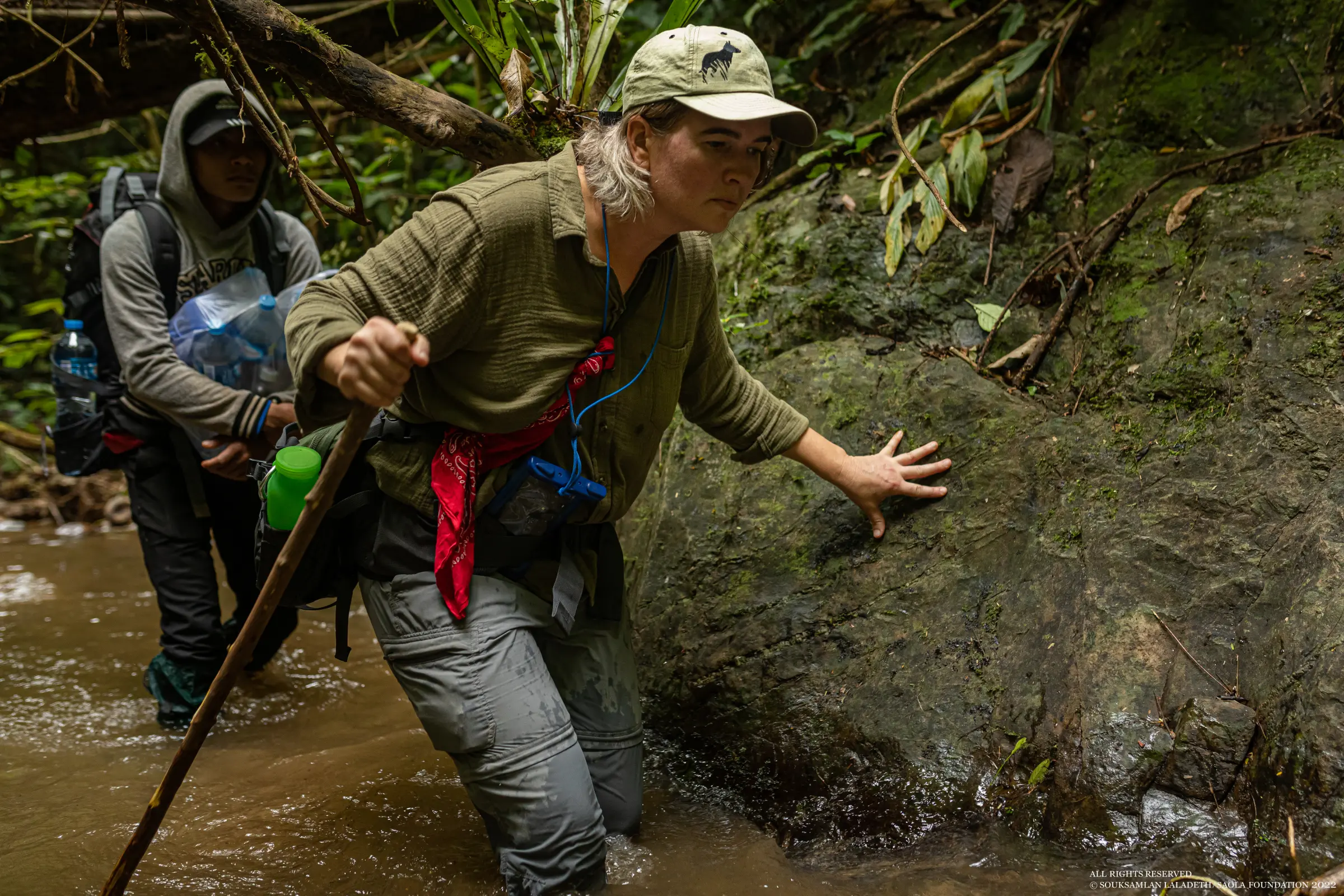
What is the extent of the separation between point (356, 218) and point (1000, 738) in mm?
2453

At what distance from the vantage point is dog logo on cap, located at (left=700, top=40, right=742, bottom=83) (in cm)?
229

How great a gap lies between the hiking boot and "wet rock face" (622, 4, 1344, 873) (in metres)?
1.69

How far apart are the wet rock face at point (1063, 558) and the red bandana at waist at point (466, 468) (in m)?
1.01

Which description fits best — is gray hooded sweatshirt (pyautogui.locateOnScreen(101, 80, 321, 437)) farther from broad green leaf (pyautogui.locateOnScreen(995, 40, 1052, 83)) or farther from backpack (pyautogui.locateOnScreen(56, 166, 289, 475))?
broad green leaf (pyautogui.locateOnScreen(995, 40, 1052, 83))

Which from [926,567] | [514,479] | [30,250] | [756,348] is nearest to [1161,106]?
[756,348]

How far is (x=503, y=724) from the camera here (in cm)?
242

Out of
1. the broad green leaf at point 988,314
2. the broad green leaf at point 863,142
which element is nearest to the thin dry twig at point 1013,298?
the broad green leaf at point 988,314

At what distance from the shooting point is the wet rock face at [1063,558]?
92.0 inches

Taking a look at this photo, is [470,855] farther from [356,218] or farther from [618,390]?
[356,218]

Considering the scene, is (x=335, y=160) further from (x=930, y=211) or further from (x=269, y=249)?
(x=930, y=211)

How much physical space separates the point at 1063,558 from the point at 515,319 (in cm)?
168

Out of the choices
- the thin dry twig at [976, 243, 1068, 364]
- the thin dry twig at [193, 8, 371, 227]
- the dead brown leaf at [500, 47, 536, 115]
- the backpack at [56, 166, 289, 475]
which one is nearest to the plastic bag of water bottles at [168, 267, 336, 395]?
the backpack at [56, 166, 289, 475]

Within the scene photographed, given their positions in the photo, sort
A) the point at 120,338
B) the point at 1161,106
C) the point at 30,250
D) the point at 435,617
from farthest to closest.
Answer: the point at 30,250 → the point at 1161,106 → the point at 120,338 → the point at 435,617

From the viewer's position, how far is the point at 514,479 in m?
2.57
